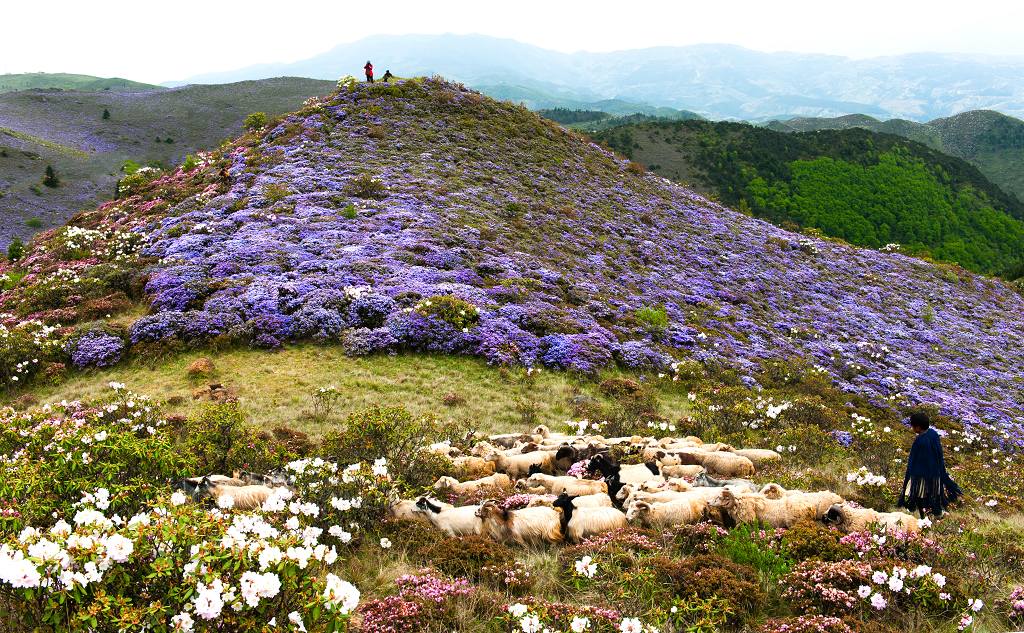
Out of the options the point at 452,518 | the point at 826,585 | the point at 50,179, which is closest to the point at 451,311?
the point at 452,518

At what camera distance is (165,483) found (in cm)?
817

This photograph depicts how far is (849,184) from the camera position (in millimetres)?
110438

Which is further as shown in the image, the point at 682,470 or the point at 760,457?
the point at 760,457

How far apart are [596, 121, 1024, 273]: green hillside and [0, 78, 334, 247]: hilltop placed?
86.3 m

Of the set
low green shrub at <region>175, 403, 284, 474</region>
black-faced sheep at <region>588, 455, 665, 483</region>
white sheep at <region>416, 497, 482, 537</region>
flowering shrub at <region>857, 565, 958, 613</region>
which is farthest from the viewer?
black-faced sheep at <region>588, 455, 665, 483</region>

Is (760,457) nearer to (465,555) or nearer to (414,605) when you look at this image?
(465,555)

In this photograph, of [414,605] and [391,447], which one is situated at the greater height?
[414,605]

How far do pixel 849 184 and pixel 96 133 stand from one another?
149261 millimetres

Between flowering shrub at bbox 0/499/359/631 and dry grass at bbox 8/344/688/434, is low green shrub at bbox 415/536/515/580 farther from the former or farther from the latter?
dry grass at bbox 8/344/688/434

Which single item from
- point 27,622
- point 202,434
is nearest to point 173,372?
point 202,434

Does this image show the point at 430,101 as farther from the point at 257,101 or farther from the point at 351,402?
the point at 257,101

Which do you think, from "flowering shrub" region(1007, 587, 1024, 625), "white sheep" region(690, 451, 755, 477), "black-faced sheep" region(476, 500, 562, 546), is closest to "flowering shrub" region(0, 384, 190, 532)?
"black-faced sheep" region(476, 500, 562, 546)

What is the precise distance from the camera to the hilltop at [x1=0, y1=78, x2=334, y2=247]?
64.0 m

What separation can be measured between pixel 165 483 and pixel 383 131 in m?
38.8
